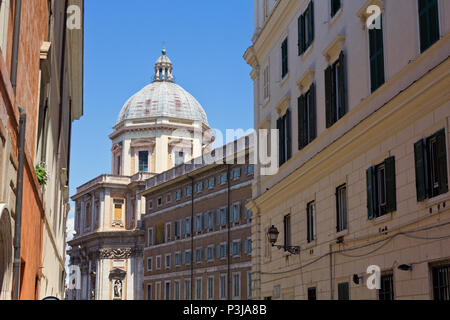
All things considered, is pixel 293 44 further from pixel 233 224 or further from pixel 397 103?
pixel 233 224

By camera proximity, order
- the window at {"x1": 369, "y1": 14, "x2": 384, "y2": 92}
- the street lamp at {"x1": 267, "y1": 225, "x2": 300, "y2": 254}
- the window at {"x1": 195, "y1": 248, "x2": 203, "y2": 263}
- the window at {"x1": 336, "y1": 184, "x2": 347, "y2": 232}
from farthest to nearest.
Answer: the window at {"x1": 195, "y1": 248, "x2": 203, "y2": 263} → the street lamp at {"x1": 267, "y1": 225, "x2": 300, "y2": 254} → the window at {"x1": 336, "y1": 184, "x2": 347, "y2": 232} → the window at {"x1": 369, "y1": 14, "x2": 384, "y2": 92}

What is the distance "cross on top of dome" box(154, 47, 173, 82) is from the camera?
10891 cm

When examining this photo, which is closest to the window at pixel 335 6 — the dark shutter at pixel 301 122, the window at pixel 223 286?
the dark shutter at pixel 301 122

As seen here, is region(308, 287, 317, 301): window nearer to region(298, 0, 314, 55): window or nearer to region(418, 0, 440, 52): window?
region(298, 0, 314, 55): window

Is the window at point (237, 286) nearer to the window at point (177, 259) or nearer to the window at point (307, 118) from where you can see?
the window at point (177, 259)

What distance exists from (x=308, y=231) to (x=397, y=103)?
7561 millimetres

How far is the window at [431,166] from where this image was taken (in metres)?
13.8

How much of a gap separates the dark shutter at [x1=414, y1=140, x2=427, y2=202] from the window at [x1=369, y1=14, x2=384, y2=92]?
2.68 meters

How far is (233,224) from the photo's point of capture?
58469 mm

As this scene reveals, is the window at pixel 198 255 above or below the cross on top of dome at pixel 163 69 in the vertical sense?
below

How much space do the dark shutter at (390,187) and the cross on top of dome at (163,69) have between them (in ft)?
307

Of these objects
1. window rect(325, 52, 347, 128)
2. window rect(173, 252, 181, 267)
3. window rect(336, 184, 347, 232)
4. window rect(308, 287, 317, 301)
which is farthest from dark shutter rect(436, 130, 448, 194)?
window rect(173, 252, 181, 267)

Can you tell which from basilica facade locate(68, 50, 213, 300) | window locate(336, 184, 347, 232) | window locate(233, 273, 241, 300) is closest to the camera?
window locate(336, 184, 347, 232)

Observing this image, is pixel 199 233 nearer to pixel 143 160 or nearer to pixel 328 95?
pixel 143 160
